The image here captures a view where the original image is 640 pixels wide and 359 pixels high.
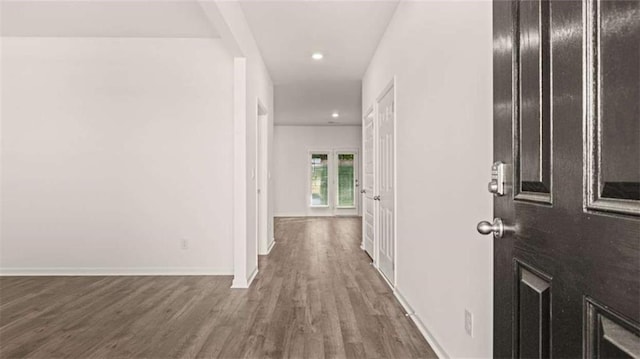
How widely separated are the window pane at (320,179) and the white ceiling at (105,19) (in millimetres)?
6520

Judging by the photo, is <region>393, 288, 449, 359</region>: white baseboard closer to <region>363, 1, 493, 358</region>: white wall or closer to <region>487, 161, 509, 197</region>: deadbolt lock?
<region>363, 1, 493, 358</region>: white wall

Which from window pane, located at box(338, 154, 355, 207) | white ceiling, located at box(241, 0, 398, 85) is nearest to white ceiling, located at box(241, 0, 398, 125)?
white ceiling, located at box(241, 0, 398, 85)

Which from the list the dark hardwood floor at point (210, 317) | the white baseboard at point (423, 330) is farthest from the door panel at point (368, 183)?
the white baseboard at point (423, 330)

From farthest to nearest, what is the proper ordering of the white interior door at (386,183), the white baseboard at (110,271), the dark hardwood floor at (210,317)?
1. the white baseboard at (110,271)
2. the white interior door at (386,183)
3. the dark hardwood floor at (210,317)

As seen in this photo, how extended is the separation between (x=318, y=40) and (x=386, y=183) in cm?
174

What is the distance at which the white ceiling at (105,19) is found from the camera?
10.9 feet

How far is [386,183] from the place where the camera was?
3814mm

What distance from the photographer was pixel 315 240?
20.7ft

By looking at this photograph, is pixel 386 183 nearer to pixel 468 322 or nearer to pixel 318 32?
pixel 318 32

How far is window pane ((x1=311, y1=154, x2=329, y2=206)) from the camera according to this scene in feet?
33.8

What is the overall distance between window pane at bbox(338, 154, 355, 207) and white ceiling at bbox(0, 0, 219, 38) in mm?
6757

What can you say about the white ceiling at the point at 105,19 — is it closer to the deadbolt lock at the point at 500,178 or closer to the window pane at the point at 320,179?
the deadbolt lock at the point at 500,178

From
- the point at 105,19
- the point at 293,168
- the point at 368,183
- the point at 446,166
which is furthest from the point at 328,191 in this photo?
the point at 446,166

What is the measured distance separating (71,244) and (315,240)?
3509 millimetres
